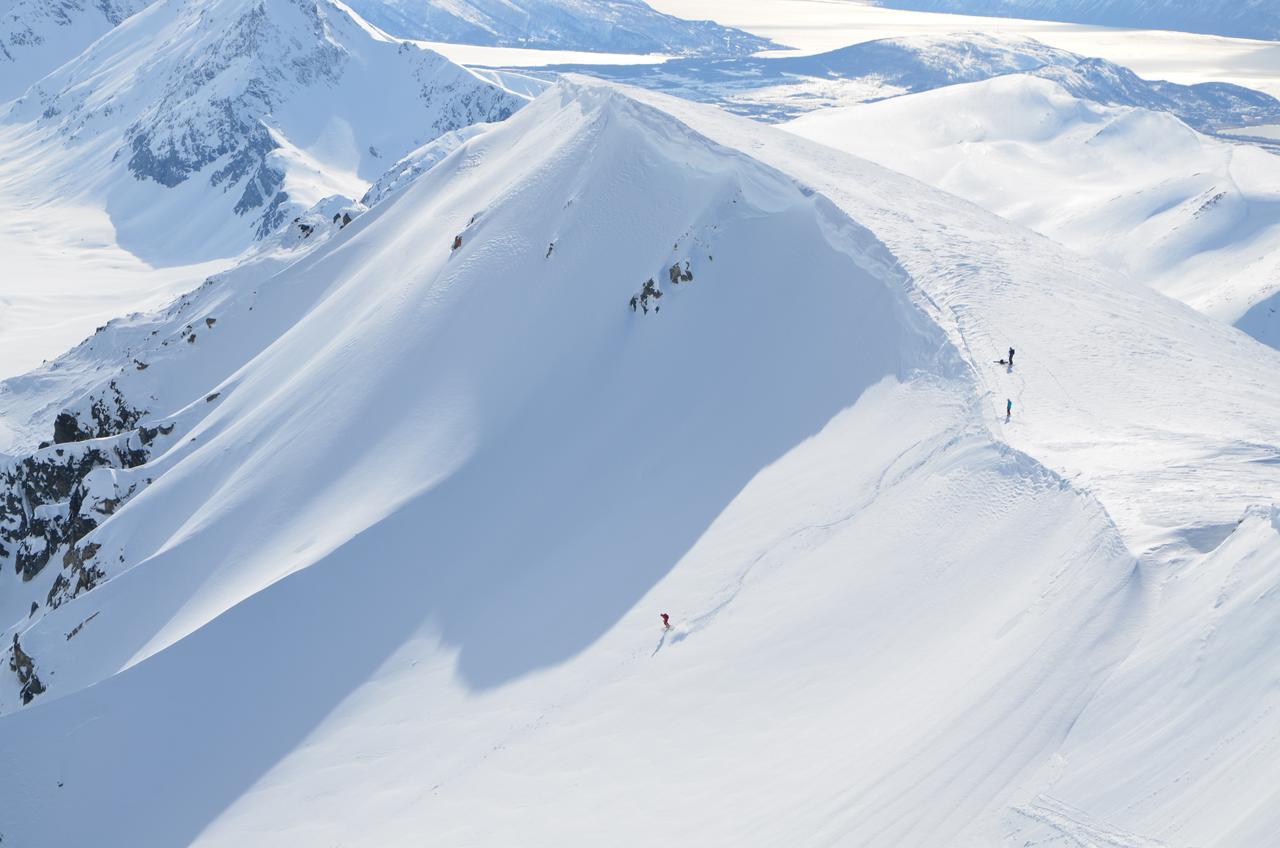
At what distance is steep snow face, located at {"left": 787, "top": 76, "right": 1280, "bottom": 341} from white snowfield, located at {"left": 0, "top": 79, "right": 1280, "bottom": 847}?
76963 mm

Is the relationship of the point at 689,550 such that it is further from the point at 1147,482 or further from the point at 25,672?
the point at 25,672

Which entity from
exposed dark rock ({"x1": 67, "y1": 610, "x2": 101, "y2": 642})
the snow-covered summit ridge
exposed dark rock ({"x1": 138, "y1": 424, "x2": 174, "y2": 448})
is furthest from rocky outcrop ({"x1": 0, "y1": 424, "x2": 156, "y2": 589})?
exposed dark rock ({"x1": 67, "y1": 610, "x2": 101, "y2": 642})

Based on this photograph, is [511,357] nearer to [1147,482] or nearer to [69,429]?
[1147,482]

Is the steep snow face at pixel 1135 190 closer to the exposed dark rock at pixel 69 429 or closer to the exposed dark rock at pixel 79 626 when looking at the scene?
the exposed dark rock at pixel 79 626

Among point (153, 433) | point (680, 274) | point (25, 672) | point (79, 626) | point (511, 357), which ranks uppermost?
point (680, 274)

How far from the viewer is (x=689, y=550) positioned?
1487 inches

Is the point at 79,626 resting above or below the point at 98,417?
below

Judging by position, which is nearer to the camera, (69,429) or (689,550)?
(689,550)

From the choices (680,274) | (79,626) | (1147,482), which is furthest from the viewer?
(680,274)

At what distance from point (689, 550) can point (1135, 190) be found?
145 m

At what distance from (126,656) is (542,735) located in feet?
88.6

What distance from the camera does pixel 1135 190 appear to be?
155125 mm

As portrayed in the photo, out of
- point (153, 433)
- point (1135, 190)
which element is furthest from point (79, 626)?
point (1135, 190)

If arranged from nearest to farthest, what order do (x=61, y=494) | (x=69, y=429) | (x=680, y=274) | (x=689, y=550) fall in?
(x=689, y=550) → (x=680, y=274) → (x=61, y=494) → (x=69, y=429)
